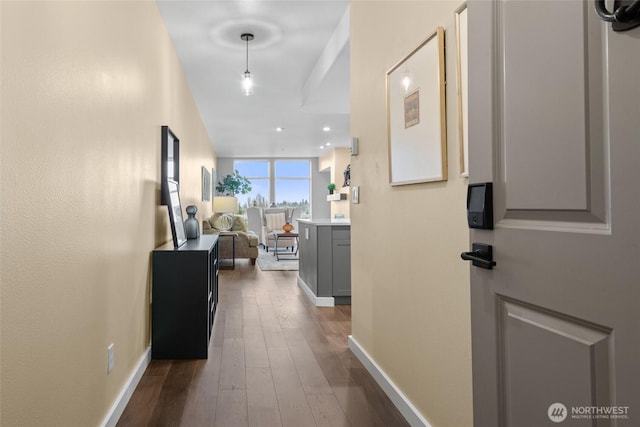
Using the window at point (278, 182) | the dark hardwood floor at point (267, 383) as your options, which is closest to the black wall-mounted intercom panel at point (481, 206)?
the dark hardwood floor at point (267, 383)

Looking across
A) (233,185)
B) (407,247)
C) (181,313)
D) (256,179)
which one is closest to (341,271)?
(181,313)

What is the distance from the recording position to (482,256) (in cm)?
109

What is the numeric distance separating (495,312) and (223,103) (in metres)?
5.75

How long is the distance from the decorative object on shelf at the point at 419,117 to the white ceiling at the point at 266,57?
1.51 meters

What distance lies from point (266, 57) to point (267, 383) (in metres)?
3.21

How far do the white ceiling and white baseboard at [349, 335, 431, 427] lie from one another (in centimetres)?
242

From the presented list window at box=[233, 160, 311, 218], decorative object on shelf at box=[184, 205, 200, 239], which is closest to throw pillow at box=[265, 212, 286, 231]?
window at box=[233, 160, 311, 218]

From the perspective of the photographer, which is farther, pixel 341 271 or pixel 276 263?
pixel 276 263

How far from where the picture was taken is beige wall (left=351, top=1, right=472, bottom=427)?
164cm

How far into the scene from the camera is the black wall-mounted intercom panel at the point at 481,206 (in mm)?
1073

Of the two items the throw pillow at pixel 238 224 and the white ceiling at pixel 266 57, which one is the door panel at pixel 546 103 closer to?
the white ceiling at pixel 266 57

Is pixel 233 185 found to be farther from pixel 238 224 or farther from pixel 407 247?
pixel 407 247

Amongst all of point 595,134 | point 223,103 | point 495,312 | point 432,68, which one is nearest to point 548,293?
point 495,312

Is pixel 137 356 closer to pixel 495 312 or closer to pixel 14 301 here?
pixel 14 301
